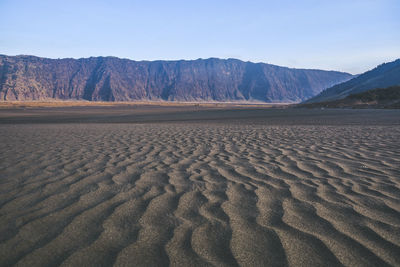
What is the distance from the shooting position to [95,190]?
11.2 ft

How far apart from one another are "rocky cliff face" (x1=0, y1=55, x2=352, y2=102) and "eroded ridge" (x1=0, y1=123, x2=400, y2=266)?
498ft

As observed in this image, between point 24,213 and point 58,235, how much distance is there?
0.72 meters

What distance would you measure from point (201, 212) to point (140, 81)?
599 ft

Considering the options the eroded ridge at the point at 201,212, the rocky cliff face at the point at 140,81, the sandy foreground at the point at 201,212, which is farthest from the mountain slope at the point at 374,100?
the rocky cliff face at the point at 140,81

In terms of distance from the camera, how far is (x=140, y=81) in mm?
178250

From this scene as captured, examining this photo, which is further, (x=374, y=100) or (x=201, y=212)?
(x=374, y=100)

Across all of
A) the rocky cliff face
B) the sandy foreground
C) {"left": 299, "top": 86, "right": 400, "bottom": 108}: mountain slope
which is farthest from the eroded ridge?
the rocky cliff face

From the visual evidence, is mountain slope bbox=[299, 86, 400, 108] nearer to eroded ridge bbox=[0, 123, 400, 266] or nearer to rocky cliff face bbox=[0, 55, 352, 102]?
eroded ridge bbox=[0, 123, 400, 266]

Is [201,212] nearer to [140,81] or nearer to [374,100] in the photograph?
[374,100]

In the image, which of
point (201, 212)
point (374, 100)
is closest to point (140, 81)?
point (374, 100)

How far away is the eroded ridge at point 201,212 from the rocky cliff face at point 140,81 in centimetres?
15172

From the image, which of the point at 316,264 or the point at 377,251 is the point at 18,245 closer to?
the point at 316,264

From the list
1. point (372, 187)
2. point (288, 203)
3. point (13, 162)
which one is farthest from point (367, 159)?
point (13, 162)

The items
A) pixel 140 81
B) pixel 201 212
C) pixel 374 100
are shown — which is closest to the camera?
pixel 201 212
